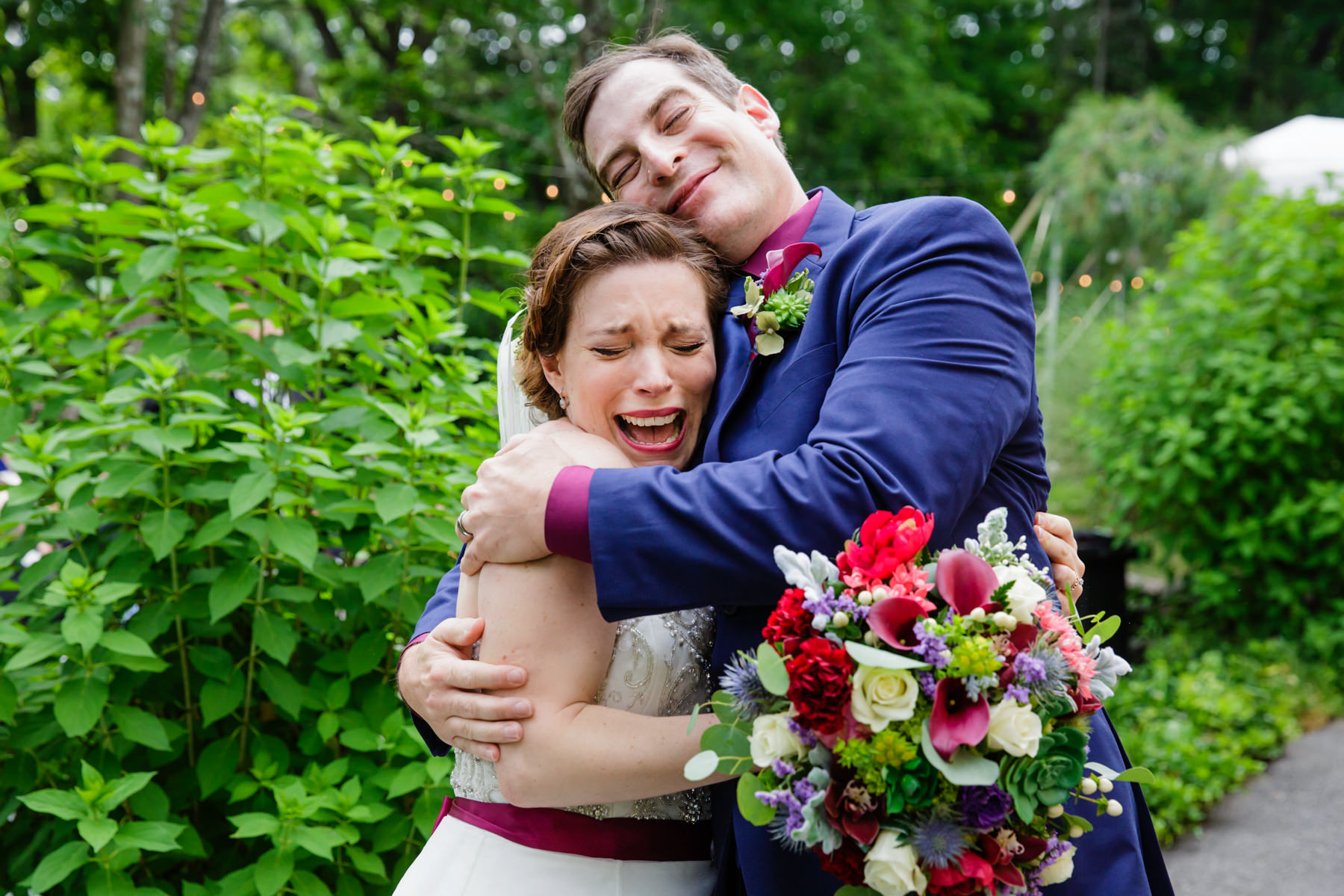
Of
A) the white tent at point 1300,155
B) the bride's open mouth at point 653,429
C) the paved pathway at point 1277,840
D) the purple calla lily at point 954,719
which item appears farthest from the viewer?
the white tent at point 1300,155

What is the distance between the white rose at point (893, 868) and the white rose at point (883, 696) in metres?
0.14

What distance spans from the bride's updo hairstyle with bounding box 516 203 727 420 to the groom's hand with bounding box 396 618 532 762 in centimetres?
53

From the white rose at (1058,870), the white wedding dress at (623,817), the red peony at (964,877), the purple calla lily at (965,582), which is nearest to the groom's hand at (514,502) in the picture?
the white wedding dress at (623,817)

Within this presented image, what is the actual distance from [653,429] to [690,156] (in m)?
0.60

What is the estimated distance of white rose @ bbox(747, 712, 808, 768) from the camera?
1.21m

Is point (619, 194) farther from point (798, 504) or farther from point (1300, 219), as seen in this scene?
point (1300, 219)

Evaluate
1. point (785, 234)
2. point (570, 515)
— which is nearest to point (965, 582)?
point (570, 515)

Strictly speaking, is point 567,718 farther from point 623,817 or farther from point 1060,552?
point 1060,552

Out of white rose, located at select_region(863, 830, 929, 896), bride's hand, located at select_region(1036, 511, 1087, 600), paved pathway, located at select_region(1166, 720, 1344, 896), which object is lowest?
paved pathway, located at select_region(1166, 720, 1344, 896)

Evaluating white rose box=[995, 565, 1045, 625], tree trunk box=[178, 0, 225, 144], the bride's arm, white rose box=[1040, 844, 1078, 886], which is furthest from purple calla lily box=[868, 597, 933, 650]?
tree trunk box=[178, 0, 225, 144]

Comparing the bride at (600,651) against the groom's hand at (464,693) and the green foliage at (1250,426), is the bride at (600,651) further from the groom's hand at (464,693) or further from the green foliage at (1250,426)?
the green foliage at (1250,426)

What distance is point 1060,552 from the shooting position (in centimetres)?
186

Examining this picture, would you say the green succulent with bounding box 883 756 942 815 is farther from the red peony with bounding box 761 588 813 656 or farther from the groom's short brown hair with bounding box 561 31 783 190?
the groom's short brown hair with bounding box 561 31 783 190

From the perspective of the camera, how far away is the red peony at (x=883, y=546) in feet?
3.97
